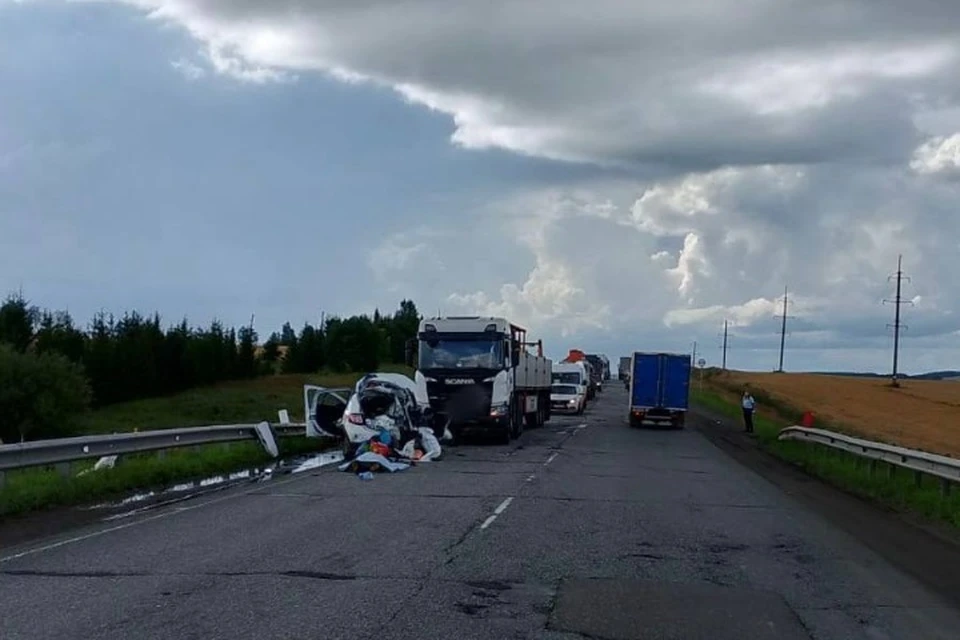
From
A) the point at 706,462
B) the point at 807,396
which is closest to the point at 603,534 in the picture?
the point at 706,462

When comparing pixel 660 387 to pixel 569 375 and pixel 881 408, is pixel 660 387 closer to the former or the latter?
pixel 569 375

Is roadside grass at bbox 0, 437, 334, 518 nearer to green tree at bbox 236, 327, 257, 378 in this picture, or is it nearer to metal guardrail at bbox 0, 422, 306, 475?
metal guardrail at bbox 0, 422, 306, 475

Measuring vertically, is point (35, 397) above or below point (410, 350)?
below

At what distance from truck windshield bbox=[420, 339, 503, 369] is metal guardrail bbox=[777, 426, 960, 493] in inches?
341

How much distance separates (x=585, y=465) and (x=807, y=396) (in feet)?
210

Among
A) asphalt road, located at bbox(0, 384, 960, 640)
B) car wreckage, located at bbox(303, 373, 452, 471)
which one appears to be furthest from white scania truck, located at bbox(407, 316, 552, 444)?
asphalt road, located at bbox(0, 384, 960, 640)

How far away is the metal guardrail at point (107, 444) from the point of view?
1616 centimetres

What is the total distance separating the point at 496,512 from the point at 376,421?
1012 cm

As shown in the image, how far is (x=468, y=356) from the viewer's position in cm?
3234

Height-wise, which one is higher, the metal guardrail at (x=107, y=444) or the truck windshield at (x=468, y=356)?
the truck windshield at (x=468, y=356)

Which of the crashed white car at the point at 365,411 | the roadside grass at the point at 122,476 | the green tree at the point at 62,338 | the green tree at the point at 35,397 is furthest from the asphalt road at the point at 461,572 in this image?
the green tree at the point at 62,338

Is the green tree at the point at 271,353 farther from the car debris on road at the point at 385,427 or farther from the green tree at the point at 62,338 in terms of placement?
the car debris on road at the point at 385,427

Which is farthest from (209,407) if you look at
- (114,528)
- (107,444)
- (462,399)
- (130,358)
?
(114,528)

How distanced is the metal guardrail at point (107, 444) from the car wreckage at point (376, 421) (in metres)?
1.42
